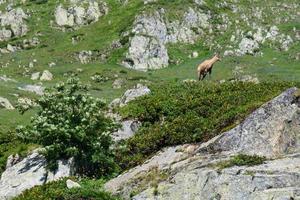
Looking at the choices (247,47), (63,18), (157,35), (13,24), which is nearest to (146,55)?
(157,35)

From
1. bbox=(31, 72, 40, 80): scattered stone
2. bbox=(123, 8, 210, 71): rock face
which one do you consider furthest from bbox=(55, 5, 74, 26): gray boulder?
bbox=(31, 72, 40, 80): scattered stone

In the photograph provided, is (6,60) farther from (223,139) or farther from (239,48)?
(223,139)

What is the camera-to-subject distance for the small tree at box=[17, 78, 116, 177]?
20734 mm

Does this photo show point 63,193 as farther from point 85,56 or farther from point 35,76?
point 85,56

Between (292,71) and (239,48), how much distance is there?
25.6 m

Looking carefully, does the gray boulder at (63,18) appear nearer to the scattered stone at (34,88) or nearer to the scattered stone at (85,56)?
the scattered stone at (85,56)

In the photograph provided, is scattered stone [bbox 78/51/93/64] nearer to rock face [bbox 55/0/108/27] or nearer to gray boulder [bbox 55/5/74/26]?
rock face [bbox 55/0/108/27]

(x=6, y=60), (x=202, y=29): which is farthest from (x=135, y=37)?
(x=6, y=60)

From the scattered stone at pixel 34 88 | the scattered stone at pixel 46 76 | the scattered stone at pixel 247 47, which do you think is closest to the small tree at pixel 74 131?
the scattered stone at pixel 34 88

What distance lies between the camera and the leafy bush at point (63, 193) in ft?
54.7

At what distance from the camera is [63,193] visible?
16.8 metres

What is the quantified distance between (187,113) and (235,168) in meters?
7.09

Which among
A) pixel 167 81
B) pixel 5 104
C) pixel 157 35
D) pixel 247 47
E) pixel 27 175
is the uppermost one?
pixel 27 175

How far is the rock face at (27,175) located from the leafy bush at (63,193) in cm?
182
